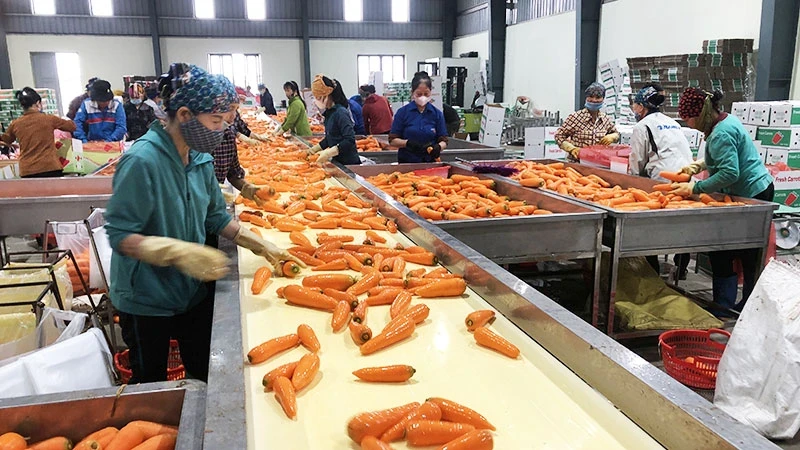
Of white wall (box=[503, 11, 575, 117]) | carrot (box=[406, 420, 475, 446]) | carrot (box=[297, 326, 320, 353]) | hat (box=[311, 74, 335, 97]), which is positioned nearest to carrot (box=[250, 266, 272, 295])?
carrot (box=[297, 326, 320, 353])

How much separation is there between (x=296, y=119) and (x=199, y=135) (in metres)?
7.34

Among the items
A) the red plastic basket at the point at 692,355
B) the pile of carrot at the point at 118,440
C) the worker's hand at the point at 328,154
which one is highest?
the worker's hand at the point at 328,154

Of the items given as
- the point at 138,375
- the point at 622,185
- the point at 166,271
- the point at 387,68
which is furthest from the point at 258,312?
the point at 387,68

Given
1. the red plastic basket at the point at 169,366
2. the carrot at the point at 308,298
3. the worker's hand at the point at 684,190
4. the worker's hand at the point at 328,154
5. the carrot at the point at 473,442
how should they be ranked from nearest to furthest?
the carrot at the point at 473,442, the carrot at the point at 308,298, the red plastic basket at the point at 169,366, the worker's hand at the point at 684,190, the worker's hand at the point at 328,154

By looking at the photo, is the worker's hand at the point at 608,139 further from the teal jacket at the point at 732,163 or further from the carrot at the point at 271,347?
the carrot at the point at 271,347

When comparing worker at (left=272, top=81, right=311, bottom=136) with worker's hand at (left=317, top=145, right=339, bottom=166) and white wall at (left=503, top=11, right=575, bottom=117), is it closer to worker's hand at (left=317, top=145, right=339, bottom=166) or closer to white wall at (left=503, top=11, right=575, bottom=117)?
worker's hand at (left=317, top=145, right=339, bottom=166)

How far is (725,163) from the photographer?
13.8 ft

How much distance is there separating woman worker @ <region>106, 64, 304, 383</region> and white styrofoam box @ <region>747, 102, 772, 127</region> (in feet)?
22.7

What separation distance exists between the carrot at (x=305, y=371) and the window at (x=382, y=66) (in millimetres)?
23242

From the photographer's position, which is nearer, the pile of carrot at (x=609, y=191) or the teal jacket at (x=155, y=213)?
the teal jacket at (x=155, y=213)

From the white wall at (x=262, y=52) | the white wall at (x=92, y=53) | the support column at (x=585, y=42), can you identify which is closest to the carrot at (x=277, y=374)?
the support column at (x=585, y=42)

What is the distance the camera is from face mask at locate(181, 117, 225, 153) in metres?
2.14

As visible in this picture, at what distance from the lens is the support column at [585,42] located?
13977mm

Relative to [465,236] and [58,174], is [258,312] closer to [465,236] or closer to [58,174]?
[465,236]
